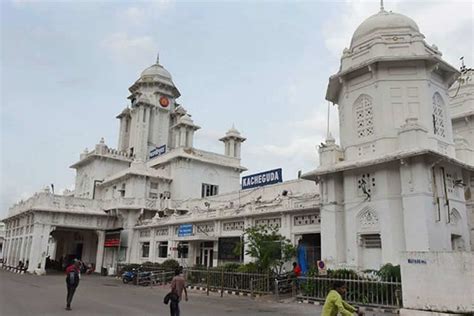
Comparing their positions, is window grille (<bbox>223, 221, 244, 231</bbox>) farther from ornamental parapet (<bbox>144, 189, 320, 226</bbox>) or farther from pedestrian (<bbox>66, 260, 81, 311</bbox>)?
pedestrian (<bbox>66, 260, 81, 311</bbox>)

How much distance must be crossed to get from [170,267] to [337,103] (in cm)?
1421

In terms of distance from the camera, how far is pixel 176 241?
92.0 feet

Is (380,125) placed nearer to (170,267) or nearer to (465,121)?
(465,121)

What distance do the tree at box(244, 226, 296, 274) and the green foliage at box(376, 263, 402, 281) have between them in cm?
555

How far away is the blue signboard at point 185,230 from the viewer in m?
26.5

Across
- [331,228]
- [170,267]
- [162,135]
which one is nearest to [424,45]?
[331,228]

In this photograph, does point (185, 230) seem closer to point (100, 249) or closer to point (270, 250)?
point (270, 250)

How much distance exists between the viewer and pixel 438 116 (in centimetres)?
1672

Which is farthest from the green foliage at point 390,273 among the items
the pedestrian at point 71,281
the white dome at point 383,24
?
the pedestrian at point 71,281

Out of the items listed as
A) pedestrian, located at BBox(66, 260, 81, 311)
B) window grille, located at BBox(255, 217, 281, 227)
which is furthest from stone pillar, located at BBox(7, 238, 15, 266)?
pedestrian, located at BBox(66, 260, 81, 311)

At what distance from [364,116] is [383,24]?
4.20 metres

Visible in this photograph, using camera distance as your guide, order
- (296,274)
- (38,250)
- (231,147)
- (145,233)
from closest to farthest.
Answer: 1. (296,274)
2. (38,250)
3. (145,233)
4. (231,147)

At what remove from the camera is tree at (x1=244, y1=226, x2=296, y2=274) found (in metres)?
18.0

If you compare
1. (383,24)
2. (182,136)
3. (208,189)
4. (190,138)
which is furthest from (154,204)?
(383,24)
